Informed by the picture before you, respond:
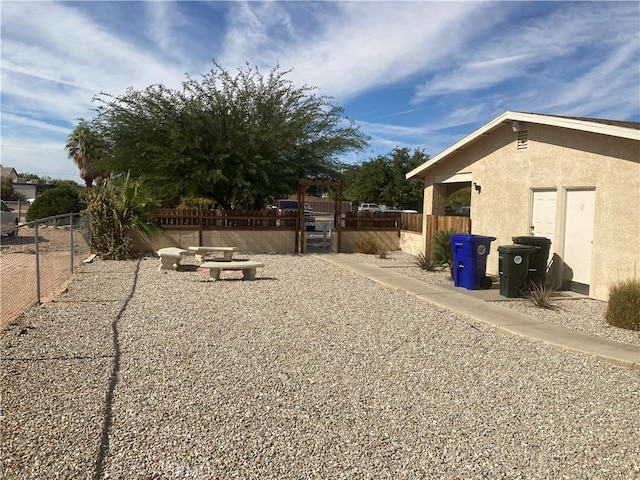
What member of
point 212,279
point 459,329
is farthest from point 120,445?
point 212,279

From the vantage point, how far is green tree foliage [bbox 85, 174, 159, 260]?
51.0 feet

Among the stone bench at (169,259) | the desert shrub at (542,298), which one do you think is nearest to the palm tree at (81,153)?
the stone bench at (169,259)

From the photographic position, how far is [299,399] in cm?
490

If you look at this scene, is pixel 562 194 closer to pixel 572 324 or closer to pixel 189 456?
pixel 572 324

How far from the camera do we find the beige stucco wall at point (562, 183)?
31.3 feet

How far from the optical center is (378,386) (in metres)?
5.32

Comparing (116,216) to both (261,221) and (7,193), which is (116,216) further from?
(7,193)

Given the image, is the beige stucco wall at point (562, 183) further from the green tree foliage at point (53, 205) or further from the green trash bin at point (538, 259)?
the green tree foliage at point (53, 205)

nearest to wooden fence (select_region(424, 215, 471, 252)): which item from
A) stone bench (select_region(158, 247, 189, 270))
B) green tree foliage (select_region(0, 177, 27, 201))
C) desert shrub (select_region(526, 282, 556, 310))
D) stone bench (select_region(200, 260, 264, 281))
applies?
desert shrub (select_region(526, 282, 556, 310))

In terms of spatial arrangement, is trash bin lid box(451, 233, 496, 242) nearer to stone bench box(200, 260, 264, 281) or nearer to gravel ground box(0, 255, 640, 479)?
gravel ground box(0, 255, 640, 479)

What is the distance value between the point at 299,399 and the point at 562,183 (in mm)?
8609

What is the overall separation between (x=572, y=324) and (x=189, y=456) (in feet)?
21.7

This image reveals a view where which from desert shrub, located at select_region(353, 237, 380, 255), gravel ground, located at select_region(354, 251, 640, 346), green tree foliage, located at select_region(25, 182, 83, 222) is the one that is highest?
green tree foliage, located at select_region(25, 182, 83, 222)

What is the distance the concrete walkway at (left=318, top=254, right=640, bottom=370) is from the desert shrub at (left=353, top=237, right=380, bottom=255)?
5097 millimetres
